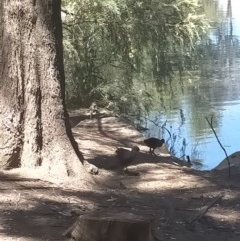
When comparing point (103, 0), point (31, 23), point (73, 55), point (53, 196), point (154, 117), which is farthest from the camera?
point (154, 117)

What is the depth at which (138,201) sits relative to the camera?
5.90m

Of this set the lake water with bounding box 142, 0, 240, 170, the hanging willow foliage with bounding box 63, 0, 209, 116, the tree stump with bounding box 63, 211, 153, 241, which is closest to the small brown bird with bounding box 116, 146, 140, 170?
the tree stump with bounding box 63, 211, 153, 241

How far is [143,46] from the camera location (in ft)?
46.3

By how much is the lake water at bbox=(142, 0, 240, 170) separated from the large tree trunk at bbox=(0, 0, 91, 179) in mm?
5534

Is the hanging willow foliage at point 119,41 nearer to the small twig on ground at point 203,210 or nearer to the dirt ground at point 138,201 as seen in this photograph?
the dirt ground at point 138,201

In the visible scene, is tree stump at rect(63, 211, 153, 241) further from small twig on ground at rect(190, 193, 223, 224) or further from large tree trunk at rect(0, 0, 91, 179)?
large tree trunk at rect(0, 0, 91, 179)

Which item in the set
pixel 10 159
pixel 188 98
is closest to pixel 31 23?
pixel 10 159

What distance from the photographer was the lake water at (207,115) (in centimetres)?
1319

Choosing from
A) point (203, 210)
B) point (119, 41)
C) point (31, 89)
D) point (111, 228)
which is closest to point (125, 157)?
point (31, 89)

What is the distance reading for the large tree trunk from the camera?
19.5ft

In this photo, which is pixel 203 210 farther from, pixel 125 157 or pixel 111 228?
pixel 125 157

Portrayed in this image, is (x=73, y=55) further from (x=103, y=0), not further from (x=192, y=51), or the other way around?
(x=192, y=51)

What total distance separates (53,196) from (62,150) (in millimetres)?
736

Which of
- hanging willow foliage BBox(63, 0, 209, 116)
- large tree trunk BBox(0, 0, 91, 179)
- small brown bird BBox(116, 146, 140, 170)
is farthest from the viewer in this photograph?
hanging willow foliage BBox(63, 0, 209, 116)
